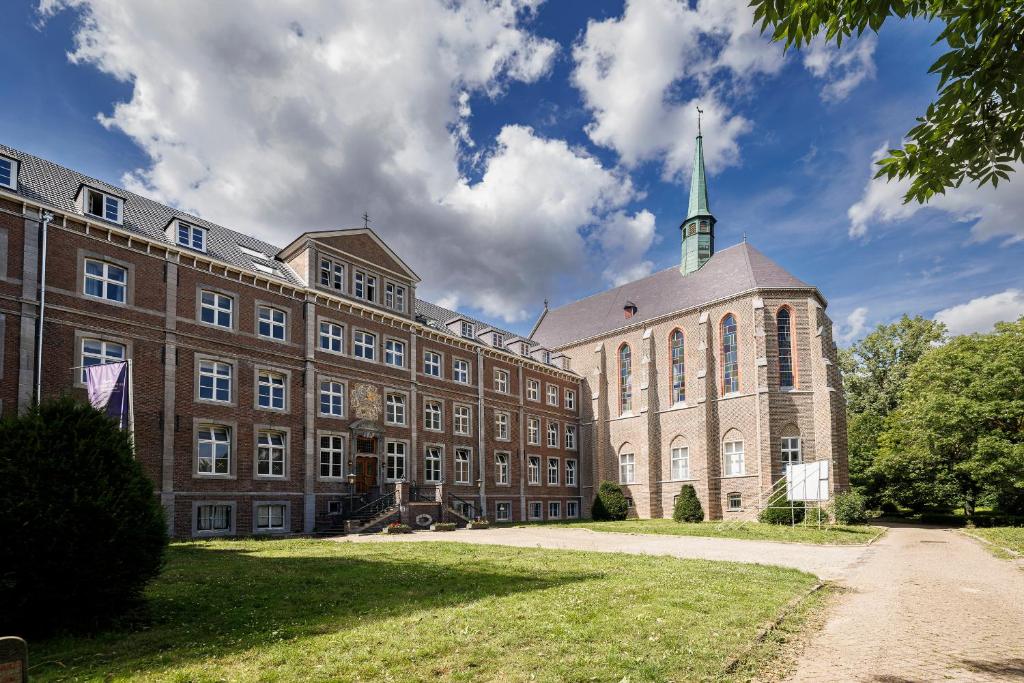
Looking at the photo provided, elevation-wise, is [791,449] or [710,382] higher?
[710,382]

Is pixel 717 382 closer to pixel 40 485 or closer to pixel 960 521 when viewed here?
pixel 960 521

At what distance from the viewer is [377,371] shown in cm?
3089

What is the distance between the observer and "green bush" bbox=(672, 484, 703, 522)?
37.1 meters

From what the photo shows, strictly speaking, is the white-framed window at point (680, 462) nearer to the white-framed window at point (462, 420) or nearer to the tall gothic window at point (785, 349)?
the tall gothic window at point (785, 349)

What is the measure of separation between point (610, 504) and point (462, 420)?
452 inches

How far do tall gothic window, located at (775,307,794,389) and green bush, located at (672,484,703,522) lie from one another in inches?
352

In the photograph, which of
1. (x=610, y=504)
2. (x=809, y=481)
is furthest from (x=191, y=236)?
(x=809, y=481)

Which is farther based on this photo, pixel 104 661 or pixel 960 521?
pixel 960 521

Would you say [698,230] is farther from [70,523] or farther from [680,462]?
[70,523]

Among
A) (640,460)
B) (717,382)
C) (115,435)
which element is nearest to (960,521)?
(717,382)

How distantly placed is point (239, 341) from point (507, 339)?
24.7 m

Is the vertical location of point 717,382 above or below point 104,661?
above

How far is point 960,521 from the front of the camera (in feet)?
126

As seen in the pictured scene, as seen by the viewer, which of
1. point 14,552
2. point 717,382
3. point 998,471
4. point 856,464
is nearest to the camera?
point 14,552
